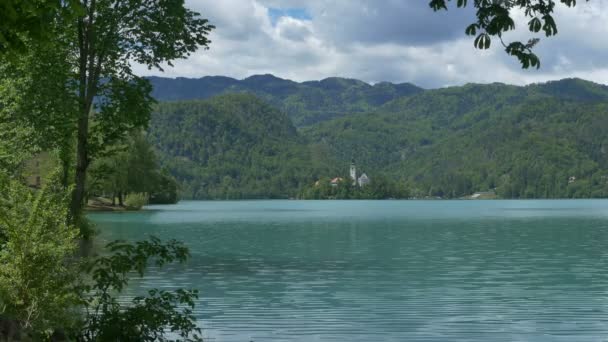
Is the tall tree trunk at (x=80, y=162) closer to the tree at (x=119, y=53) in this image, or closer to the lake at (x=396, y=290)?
the tree at (x=119, y=53)

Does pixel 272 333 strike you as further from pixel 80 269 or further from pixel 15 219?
pixel 15 219

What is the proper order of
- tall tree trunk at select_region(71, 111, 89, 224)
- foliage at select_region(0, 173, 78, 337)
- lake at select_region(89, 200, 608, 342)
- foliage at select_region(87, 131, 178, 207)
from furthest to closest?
foliage at select_region(87, 131, 178, 207) < tall tree trunk at select_region(71, 111, 89, 224) < lake at select_region(89, 200, 608, 342) < foliage at select_region(0, 173, 78, 337)

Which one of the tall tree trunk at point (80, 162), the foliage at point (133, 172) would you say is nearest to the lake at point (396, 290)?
the tall tree trunk at point (80, 162)

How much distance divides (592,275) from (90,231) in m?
29.9

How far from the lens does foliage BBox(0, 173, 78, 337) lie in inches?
480

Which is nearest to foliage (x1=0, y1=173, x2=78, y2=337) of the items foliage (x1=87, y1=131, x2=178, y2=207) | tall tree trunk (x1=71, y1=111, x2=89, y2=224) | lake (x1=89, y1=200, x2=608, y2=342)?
lake (x1=89, y1=200, x2=608, y2=342)

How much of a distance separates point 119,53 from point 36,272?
35.3 feet

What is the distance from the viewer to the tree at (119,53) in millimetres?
21250

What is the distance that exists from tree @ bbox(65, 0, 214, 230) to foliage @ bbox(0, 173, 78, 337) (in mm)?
7671

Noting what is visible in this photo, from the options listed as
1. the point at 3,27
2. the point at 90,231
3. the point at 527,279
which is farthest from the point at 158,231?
the point at 3,27

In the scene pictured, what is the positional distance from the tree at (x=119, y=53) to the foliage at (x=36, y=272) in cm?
767

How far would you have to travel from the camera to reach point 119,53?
867 inches

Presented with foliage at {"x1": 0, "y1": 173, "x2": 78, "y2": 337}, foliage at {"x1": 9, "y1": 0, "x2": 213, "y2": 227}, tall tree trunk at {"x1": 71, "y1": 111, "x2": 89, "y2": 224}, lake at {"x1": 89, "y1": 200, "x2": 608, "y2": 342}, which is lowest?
lake at {"x1": 89, "y1": 200, "x2": 608, "y2": 342}

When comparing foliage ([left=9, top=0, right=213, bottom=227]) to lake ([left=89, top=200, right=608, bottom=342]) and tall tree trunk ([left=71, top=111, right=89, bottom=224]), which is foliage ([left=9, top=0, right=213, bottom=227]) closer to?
tall tree trunk ([left=71, top=111, right=89, bottom=224])
